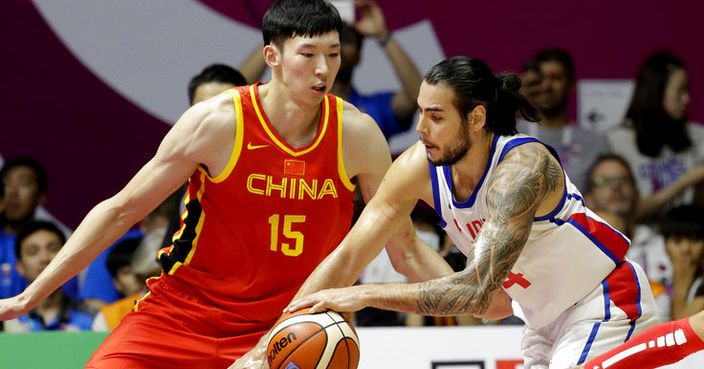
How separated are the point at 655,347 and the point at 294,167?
1574 millimetres

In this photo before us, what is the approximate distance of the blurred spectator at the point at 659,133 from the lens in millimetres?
8344

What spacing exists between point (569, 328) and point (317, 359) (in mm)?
1030

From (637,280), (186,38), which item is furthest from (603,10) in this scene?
(637,280)

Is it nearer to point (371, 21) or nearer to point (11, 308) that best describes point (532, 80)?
point (371, 21)

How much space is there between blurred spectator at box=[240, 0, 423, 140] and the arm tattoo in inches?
138

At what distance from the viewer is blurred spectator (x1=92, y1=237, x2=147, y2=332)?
22.9 ft

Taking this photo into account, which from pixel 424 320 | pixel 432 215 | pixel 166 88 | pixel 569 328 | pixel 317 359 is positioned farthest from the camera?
pixel 166 88

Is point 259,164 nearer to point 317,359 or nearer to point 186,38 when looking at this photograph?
point 317,359

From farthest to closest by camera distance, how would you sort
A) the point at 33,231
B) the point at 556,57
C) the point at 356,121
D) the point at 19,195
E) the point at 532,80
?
the point at 556,57, the point at 532,80, the point at 19,195, the point at 33,231, the point at 356,121

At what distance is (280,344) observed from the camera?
14.4 ft

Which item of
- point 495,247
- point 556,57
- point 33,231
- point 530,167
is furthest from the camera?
point 556,57

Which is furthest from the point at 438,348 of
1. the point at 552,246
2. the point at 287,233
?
the point at 552,246

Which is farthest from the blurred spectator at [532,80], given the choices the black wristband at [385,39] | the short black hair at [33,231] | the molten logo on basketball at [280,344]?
the molten logo on basketball at [280,344]

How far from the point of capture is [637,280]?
15.7ft
